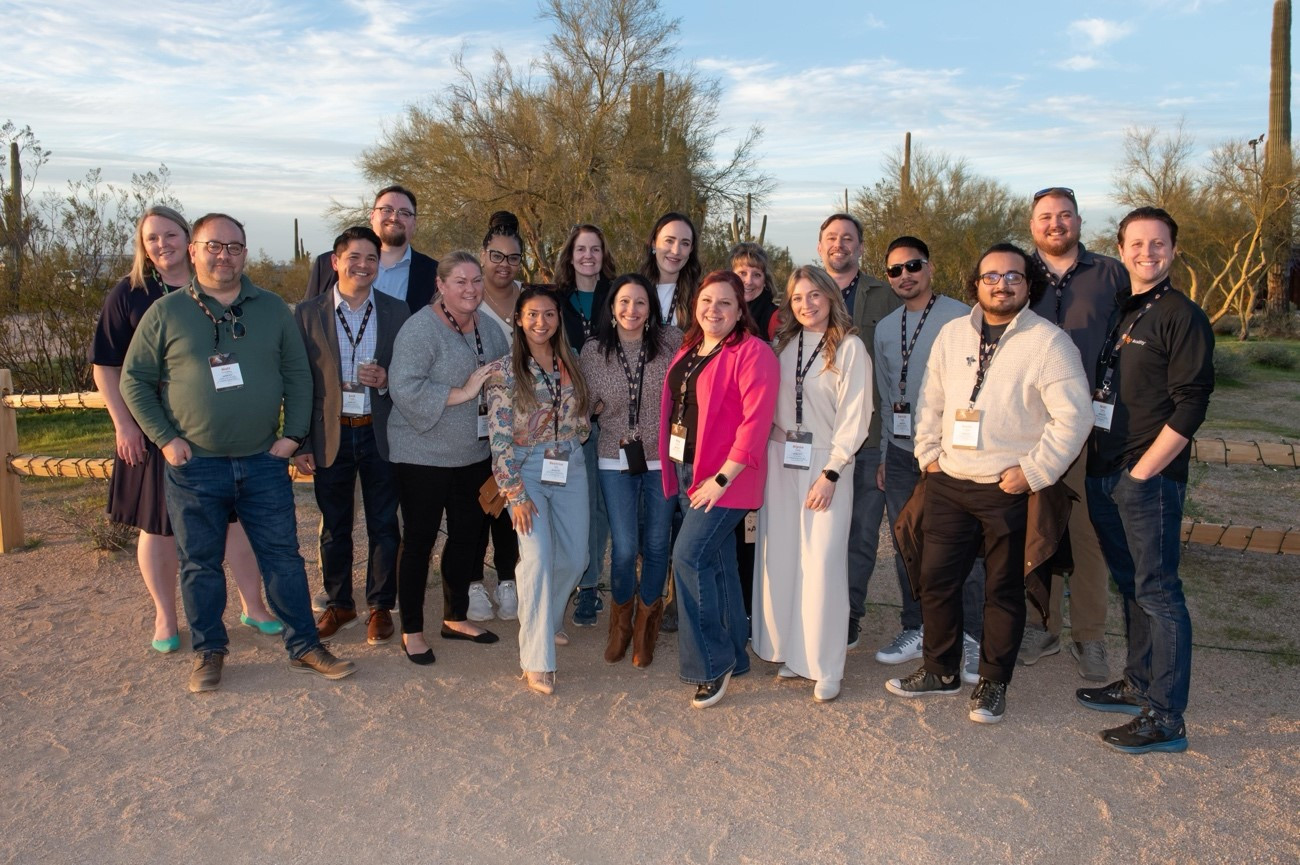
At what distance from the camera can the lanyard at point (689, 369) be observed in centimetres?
420

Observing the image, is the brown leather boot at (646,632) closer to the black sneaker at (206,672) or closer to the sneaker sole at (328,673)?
the sneaker sole at (328,673)

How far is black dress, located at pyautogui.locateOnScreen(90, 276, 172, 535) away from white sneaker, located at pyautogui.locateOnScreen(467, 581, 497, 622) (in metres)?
1.68

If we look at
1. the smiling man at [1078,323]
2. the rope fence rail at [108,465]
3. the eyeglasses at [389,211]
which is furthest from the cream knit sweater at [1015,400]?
the eyeglasses at [389,211]

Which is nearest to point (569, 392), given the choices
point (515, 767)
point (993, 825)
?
point (515, 767)

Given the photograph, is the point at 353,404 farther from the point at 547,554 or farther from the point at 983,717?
the point at 983,717

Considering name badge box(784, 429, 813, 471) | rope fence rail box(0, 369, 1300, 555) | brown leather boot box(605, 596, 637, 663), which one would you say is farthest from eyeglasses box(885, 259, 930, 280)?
rope fence rail box(0, 369, 1300, 555)

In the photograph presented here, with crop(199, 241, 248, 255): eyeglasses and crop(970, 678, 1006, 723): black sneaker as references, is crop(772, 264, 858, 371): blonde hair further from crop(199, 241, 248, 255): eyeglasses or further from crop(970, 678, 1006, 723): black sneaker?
crop(199, 241, 248, 255): eyeglasses

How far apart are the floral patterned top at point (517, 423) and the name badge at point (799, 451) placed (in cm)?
103

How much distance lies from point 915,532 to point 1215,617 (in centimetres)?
240

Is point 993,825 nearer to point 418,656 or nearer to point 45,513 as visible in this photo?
point 418,656

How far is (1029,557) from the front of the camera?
392 centimetres

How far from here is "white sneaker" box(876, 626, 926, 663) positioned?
4752 millimetres

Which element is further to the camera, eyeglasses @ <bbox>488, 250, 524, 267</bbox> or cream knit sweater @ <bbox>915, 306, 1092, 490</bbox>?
eyeglasses @ <bbox>488, 250, 524, 267</bbox>

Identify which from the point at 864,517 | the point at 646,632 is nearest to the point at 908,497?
the point at 864,517
